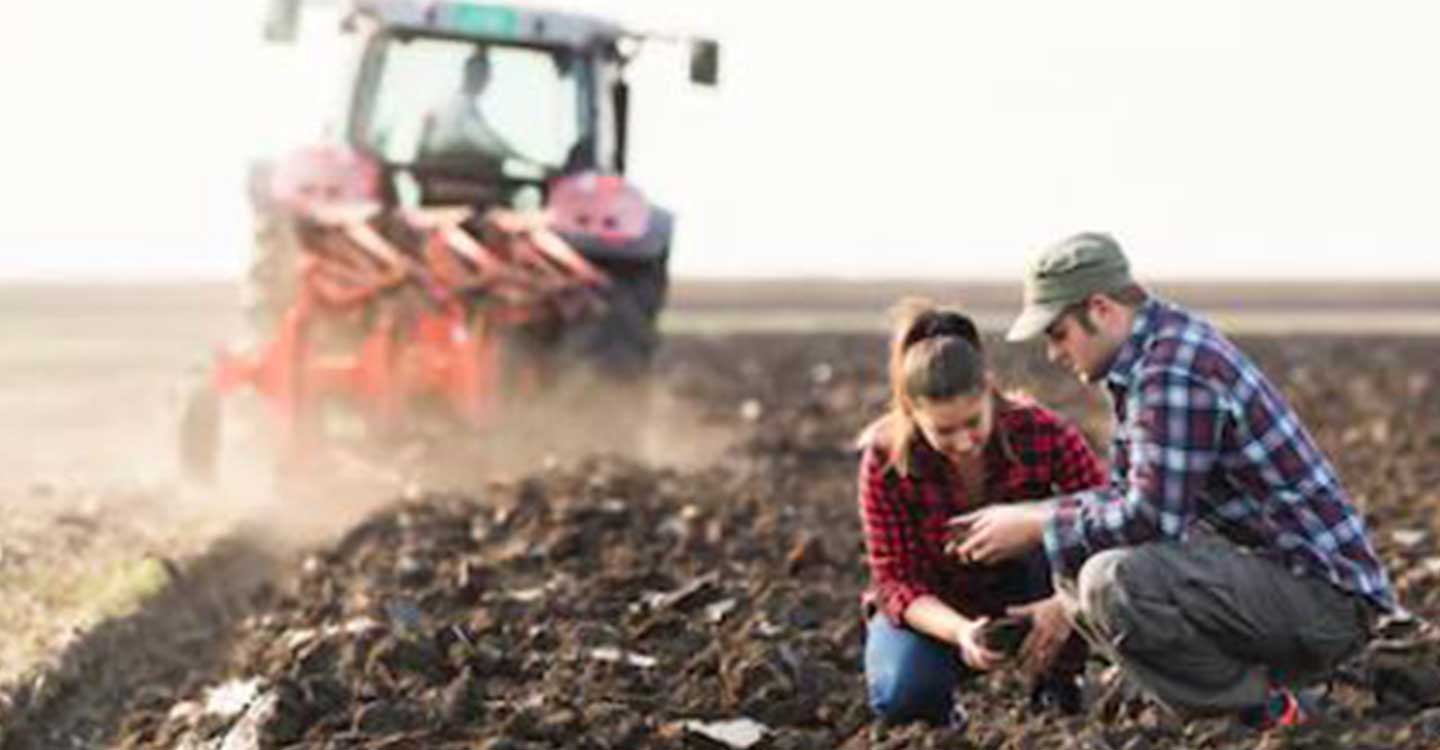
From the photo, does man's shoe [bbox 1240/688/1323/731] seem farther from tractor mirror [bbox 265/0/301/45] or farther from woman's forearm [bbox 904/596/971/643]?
tractor mirror [bbox 265/0/301/45]

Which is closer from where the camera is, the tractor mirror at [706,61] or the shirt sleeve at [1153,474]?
the shirt sleeve at [1153,474]

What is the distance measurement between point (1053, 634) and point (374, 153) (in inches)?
330

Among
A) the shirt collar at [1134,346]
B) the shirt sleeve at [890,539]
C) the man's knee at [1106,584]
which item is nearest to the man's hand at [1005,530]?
the man's knee at [1106,584]

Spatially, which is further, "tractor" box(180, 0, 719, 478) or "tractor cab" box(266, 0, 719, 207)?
"tractor cab" box(266, 0, 719, 207)

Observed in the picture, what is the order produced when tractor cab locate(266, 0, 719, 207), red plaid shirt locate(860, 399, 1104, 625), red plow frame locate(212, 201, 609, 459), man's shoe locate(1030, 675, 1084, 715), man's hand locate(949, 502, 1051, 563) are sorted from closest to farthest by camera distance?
man's hand locate(949, 502, 1051, 563)
red plaid shirt locate(860, 399, 1104, 625)
man's shoe locate(1030, 675, 1084, 715)
red plow frame locate(212, 201, 609, 459)
tractor cab locate(266, 0, 719, 207)

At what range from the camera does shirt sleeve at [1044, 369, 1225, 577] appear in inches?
231

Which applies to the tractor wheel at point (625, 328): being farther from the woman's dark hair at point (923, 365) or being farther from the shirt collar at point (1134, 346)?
the shirt collar at point (1134, 346)

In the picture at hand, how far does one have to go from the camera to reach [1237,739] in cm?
611

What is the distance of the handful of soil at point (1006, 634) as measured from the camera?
6246 mm

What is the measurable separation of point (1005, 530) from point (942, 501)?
0.38 m

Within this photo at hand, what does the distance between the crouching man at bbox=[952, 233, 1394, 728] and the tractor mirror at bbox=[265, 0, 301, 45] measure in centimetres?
796

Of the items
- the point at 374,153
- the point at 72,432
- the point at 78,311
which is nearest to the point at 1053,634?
the point at 374,153

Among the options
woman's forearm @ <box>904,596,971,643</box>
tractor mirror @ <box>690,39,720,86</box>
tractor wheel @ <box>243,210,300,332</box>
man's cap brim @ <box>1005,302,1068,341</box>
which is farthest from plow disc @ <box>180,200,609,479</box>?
man's cap brim @ <box>1005,302,1068,341</box>

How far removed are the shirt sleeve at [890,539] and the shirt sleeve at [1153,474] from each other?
492mm
